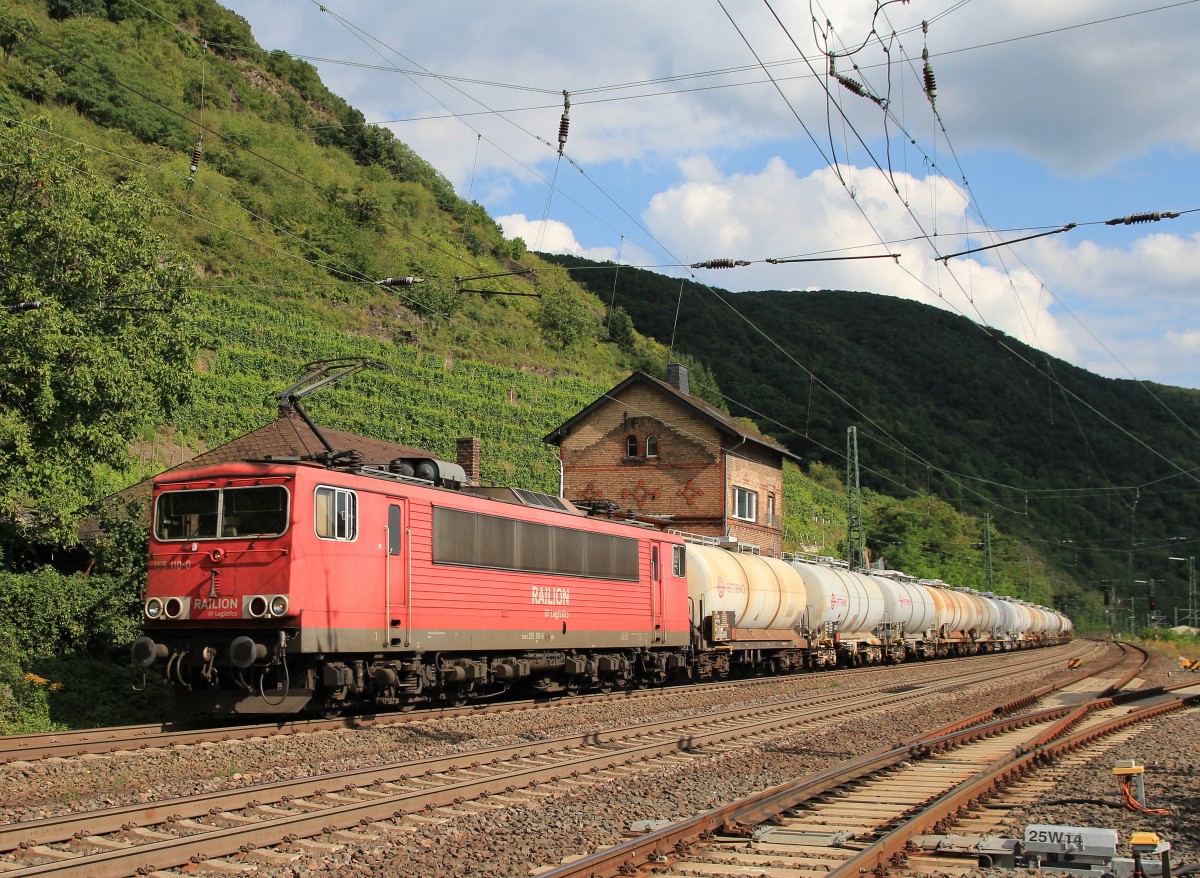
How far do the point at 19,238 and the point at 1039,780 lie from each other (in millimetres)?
19479

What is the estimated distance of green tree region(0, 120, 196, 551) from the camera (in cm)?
1989

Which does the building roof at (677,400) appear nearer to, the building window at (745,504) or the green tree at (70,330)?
the building window at (745,504)

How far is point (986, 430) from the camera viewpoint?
457ft

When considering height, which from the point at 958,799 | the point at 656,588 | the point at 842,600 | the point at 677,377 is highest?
the point at 677,377

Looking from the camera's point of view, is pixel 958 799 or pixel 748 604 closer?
pixel 958 799

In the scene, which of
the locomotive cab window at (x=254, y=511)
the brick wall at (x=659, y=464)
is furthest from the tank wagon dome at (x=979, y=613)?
the locomotive cab window at (x=254, y=511)

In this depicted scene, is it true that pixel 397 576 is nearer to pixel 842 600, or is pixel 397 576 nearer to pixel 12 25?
pixel 842 600

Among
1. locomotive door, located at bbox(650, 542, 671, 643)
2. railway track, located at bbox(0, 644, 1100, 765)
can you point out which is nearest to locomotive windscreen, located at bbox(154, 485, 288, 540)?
railway track, located at bbox(0, 644, 1100, 765)

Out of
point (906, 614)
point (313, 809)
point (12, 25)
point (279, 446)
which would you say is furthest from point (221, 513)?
point (12, 25)

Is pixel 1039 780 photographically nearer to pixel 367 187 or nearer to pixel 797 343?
pixel 367 187

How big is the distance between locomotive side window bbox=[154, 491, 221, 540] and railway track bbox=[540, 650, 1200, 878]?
28.3 ft

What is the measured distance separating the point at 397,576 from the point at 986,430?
134 metres

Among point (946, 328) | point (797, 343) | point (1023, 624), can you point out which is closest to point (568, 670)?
point (1023, 624)

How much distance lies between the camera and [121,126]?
259ft
